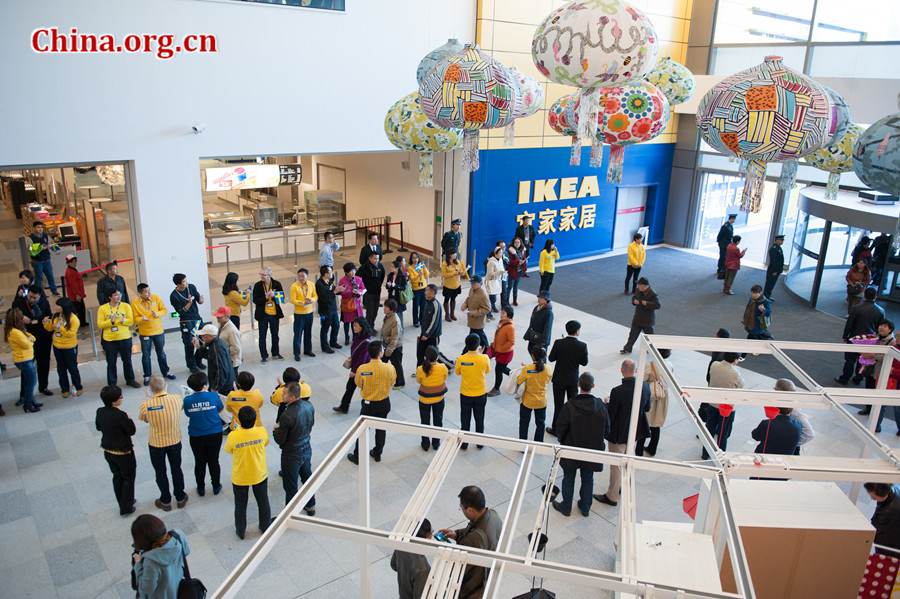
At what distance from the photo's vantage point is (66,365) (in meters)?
8.91

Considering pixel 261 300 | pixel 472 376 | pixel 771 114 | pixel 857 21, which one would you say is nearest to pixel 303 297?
pixel 261 300

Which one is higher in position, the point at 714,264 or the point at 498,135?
the point at 498,135

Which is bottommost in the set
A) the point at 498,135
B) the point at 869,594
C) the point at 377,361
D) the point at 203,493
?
the point at 203,493

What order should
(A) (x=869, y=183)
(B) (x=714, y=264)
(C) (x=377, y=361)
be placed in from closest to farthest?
1. (A) (x=869, y=183)
2. (C) (x=377, y=361)
3. (B) (x=714, y=264)

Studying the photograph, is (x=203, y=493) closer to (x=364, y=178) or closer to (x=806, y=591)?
(x=806, y=591)

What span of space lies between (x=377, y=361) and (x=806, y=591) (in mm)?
4381

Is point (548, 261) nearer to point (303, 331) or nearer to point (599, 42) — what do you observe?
point (303, 331)

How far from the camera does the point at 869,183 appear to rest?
14.2ft

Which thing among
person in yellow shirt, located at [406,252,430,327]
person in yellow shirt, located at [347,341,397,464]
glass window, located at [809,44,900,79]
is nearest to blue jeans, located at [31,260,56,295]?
person in yellow shirt, located at [406,252,430,327]

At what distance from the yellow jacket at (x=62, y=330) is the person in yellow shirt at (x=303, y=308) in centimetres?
294

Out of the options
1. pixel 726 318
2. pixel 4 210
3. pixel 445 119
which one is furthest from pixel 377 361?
pixel 4 210

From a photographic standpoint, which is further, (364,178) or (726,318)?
(364,178)

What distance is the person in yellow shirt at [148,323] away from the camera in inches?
364

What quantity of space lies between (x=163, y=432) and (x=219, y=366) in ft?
5.82
